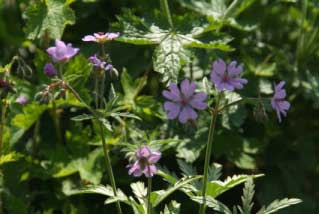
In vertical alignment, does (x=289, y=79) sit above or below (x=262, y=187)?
above

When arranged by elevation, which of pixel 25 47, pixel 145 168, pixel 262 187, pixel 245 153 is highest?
pixel 25 47

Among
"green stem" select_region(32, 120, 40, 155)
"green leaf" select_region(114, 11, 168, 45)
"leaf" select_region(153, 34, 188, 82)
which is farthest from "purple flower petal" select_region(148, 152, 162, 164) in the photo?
"green stem" select_region(32, 120, 40, 155)

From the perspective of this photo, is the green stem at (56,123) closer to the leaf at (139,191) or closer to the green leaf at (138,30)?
the green leaf at (138,30)

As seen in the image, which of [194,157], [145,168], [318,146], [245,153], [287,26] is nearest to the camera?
[145,168]

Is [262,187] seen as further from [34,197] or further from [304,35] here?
[34,197]

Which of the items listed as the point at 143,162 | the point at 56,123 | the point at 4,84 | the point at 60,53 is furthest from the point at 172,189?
the point at 56,123

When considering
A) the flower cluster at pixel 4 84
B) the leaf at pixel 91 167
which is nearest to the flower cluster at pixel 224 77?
the flower cluster at pixel 4 84

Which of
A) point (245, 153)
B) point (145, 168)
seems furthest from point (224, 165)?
point (145, 168)
